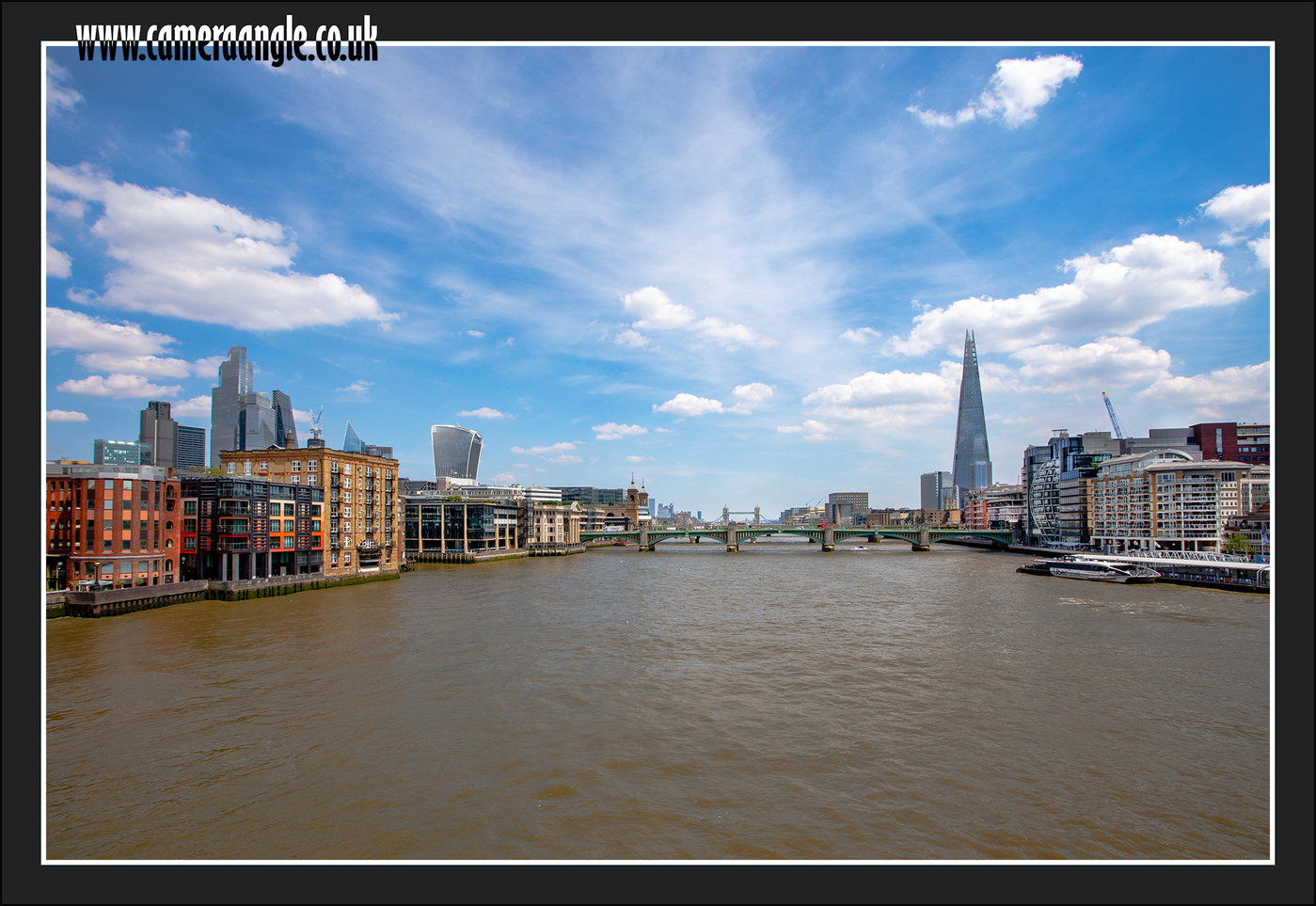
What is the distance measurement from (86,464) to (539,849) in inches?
2056

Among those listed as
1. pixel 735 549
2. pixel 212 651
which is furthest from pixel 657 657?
pixel 735 549

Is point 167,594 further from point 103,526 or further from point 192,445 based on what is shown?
point 192,445

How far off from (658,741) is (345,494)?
58.4 metres

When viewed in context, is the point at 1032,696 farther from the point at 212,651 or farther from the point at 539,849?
the point at 212,651

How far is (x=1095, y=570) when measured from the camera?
204ft

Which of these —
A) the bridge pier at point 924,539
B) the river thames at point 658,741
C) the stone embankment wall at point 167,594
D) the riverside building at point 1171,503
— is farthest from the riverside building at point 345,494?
the riverside building at point 1171,503

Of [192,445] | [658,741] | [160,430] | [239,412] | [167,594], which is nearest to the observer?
[658,741]

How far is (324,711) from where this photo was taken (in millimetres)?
17984

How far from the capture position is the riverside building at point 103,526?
3875 cm

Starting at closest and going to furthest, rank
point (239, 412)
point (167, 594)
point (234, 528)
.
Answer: point (167, 594)
point (234, 528)
point (239, 412)

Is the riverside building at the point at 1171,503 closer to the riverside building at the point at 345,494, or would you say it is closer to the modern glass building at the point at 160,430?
the riverside building at the point at 345,494

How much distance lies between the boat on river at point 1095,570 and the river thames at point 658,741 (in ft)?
102

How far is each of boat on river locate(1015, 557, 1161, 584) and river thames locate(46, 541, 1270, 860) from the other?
102 feet

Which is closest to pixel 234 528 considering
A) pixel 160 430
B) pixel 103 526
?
pixel 103 526
